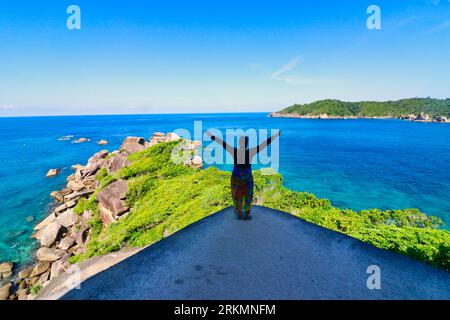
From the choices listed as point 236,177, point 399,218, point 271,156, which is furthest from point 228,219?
point 271,156

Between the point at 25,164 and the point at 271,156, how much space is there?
46.2 meters

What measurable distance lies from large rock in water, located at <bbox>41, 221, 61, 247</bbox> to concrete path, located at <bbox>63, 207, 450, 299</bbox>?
60.9 feet

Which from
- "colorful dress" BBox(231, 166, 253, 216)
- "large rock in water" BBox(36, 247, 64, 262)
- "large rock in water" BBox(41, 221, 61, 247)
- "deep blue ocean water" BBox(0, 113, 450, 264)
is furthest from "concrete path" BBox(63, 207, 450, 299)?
Answer: "deep blue ocean water" BBox(0, 113, 450, 264)

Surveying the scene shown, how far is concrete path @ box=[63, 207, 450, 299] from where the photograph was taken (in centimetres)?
357

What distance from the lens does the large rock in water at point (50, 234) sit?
18156 millimetres

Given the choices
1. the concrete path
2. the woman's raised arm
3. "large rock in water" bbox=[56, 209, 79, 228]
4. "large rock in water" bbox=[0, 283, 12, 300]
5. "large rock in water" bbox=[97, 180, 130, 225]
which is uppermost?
the woman's raised arm

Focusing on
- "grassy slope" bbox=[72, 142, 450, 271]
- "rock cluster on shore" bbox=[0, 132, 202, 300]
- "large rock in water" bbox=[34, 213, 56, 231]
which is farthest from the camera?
"large rock in water" bbox=[34, 213, 56, 231]

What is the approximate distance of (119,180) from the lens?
20.4m

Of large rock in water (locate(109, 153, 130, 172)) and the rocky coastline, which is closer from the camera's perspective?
large rock in water (locate(109, 153, 130, 172))

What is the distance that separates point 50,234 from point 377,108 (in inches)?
6696

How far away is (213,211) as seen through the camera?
1291 centimetres

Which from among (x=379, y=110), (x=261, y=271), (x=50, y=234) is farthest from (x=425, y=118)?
(x=50, y=234)

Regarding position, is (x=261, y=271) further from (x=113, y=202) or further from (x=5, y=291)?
(x=5, y=291)

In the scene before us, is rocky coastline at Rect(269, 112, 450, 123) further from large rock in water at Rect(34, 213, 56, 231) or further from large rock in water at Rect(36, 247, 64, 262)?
large rock in water at Rect(34, 213, 56, 231)
